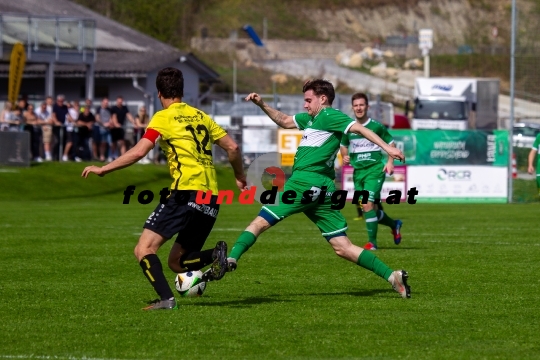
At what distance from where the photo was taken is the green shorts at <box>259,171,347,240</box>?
33.2 feet

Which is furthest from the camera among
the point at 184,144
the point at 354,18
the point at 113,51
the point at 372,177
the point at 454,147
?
the point at 354,18

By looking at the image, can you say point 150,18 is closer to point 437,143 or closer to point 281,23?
point 281,23

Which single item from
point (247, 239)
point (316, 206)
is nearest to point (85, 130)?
point (247, 239)

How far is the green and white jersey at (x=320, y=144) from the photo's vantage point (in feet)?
33.3

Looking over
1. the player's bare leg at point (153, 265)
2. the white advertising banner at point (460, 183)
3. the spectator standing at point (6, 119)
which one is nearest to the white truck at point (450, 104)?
the white advertising banner at point (460, 183)

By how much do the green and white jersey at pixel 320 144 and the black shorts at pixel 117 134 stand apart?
2261cm

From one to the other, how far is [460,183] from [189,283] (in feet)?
69.7

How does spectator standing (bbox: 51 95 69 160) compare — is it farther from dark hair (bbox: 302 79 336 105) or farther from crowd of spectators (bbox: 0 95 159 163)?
dark hair (bbox: 302 79 336 105)

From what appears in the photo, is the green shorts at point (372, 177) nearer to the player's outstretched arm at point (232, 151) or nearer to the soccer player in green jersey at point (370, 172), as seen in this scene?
the soccer player in green jersey at point (370, 172)

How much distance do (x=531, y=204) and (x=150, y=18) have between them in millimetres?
43856

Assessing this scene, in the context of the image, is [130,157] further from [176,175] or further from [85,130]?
[85,130]

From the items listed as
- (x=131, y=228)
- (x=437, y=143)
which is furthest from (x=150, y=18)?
(x=131, y=228)

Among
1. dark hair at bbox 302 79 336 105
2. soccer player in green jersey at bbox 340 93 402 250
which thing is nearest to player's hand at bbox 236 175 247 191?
dark hair at bbox 302 79 336 105

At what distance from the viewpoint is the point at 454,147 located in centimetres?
3106
